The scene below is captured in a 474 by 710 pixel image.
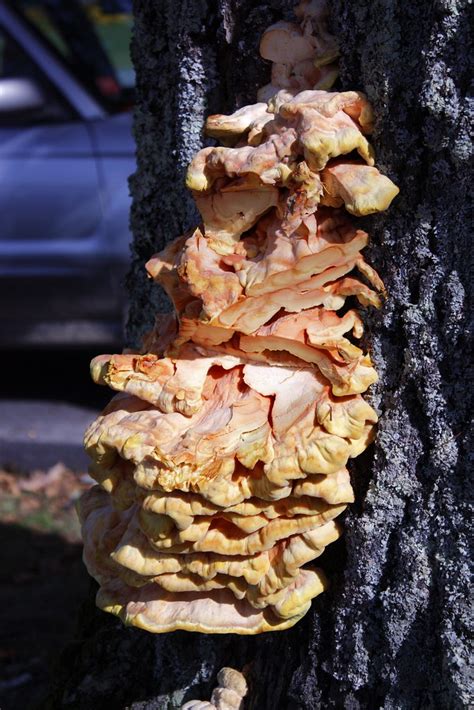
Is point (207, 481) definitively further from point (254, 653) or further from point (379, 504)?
point (254, 653)

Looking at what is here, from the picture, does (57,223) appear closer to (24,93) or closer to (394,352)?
(24,93)

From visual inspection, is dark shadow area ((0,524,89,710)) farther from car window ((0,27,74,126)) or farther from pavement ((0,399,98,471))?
car window ((0,27,74,126))

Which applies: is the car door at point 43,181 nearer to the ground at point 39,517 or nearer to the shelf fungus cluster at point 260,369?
the ground at point 39,517

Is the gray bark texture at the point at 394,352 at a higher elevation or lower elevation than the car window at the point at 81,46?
higher

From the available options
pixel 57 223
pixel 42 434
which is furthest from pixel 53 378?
pixel 57 223

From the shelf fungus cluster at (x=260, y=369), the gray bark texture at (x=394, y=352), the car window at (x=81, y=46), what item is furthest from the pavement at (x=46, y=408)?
the shelf fungus cluster at (x=260, y=369)
